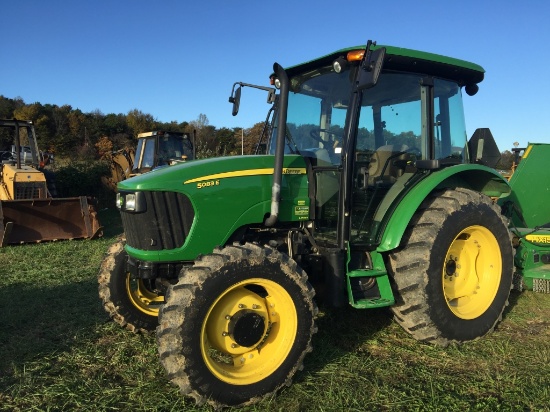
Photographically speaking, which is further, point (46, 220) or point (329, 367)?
point (46, 220)

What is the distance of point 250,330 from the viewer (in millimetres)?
2932

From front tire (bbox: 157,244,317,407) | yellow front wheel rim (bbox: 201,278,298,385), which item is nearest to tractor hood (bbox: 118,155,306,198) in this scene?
front tire (bbox: 157,244,317,407)

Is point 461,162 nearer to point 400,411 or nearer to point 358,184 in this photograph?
point 358,184

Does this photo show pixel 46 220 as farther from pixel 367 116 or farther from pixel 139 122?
pixel 139 122

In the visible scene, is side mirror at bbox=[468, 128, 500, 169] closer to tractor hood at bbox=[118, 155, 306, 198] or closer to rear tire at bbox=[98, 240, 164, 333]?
tractor hood at bbox=[118, 155, 306, 198]

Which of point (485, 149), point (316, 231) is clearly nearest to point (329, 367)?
point (316, 231)

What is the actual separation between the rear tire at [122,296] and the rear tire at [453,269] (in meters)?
2.08

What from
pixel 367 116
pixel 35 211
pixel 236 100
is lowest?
pixel 35 211

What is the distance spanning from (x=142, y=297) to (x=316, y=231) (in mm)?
1646

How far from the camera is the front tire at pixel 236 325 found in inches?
106

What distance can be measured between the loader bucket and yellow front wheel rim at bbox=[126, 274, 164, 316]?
5302 millimetres

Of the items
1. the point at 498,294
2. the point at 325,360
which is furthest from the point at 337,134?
the point at 498,294

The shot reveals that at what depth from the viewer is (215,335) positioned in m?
2.94

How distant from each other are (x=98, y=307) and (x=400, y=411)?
321 cm
